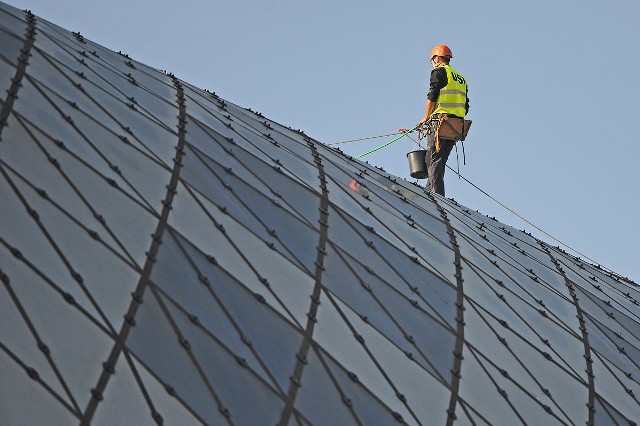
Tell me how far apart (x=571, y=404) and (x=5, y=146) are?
986 cm

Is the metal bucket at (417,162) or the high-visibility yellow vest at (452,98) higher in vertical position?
the high-visibility yellow vest at (452,98)

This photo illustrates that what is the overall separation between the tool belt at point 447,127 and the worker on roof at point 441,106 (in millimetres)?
60

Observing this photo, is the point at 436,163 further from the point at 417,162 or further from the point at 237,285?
the point at 237,285

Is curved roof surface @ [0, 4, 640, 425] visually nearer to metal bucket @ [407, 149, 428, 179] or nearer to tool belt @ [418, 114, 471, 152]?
tool belt @ [418, 114, 471, 152]

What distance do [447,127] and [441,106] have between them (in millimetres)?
477

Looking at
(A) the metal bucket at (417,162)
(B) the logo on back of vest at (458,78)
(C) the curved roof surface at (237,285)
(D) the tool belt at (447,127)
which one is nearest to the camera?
(C) the curved roof surface at (237,285)

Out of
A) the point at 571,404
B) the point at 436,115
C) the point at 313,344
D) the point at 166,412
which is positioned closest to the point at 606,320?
the point at 571,404

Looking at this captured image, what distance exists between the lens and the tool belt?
3192 centimetres

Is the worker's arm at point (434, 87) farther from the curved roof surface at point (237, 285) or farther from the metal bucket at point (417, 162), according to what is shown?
the curved roof surface at point (237, 285)

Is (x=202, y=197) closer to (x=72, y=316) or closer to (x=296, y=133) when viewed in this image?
(x=72, y=316)

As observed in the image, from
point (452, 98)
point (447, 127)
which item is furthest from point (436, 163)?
point (452, 98)

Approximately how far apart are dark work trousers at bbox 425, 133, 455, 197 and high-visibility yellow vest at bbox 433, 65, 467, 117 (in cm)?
67

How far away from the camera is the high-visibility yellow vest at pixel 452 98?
3200 centimetres

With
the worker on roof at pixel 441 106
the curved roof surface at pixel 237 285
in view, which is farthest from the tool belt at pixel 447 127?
the curved roof surface at pixel 237 285
